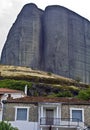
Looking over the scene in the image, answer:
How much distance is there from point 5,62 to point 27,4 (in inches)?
1043

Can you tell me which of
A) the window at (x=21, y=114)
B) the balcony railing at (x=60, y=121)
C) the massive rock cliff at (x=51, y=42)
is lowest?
the balcony railing at (x=60, y=121)

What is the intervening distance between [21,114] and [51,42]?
11132cm

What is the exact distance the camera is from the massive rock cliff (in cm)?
14538

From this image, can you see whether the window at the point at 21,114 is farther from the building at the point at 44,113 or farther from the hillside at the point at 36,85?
the hillside at the point at 36,85

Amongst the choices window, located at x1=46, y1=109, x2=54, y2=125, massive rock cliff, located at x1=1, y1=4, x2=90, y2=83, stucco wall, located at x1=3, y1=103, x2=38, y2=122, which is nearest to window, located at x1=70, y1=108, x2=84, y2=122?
window, located at x1=46, y1=109, x2=54, y2=125

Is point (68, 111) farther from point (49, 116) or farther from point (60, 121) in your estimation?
point (49, 116)

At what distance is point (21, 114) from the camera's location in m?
40.1

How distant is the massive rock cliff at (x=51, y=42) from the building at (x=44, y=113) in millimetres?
100600

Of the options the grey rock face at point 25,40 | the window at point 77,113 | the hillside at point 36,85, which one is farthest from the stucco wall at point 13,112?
the grey rock face at point 25,40

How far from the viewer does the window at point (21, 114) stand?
131ft

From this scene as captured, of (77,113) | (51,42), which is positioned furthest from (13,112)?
(51,42)

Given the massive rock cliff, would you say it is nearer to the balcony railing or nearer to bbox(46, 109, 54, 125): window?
bbox(46, 109, 54, 125): window

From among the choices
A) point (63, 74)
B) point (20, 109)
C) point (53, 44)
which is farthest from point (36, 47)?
point (20, 109)

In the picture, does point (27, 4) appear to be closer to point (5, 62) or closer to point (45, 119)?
point (5, 62)
